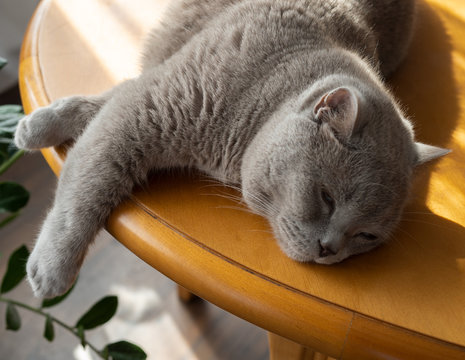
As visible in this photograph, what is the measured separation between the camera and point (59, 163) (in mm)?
981

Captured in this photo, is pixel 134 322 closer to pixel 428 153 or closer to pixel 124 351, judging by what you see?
pixel 124 351

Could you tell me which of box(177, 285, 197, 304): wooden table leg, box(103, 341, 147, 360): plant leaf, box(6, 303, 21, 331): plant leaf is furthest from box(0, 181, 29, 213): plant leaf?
box(177, 285, 197, 304): wooden table leg

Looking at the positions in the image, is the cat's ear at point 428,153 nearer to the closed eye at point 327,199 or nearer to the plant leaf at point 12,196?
the closed eye at point 327,199

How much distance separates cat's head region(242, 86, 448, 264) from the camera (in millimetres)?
818

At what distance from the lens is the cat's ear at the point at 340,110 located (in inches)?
32.0

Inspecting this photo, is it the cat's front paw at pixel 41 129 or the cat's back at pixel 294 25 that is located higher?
the cat's back at pixel 294 25

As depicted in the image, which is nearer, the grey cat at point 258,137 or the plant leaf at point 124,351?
the grey cat at point 258,137

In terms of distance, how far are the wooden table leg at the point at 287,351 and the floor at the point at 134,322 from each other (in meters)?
0.43

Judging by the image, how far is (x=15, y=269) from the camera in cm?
106

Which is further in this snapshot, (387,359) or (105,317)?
(105,317)

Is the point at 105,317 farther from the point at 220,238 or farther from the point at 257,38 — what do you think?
the point at 257,38

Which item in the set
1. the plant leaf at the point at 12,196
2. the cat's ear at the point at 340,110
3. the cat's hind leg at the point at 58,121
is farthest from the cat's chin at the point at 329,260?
the plant leaf at the point at 12,196

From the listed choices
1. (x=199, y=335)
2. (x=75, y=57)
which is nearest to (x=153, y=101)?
(x=75, y=57)

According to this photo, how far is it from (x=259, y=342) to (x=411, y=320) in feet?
2.99
